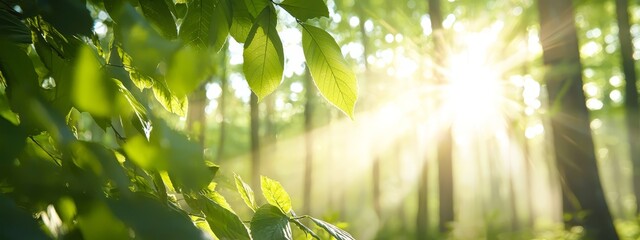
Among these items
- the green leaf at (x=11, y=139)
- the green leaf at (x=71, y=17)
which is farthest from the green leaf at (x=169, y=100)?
the green leaf at (x=11, y=139)

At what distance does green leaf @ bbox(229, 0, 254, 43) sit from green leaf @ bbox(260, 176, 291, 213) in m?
0.29

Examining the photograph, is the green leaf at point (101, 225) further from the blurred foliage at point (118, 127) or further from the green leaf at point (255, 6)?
the green leaf at point (255, 6)

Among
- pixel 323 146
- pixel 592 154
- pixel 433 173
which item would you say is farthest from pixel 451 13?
pixel 433 173

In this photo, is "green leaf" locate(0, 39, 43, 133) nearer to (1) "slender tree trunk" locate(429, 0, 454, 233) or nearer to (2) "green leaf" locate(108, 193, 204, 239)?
(2) "green leaf" locate(108, 193, 204, 239)

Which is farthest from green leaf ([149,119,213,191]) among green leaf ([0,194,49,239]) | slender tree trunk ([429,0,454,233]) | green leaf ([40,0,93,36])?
slender tree trunk ([429,0,454,233])

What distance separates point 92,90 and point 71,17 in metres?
0.18

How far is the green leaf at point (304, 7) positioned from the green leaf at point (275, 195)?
0.98 ft

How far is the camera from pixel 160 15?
3.30 ft

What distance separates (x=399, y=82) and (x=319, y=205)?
19.7 m

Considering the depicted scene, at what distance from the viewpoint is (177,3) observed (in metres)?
1.24

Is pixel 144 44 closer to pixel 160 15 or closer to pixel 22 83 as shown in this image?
pixel 22 83

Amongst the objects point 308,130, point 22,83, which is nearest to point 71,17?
point 22,83

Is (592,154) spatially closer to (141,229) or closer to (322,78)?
(322,78)

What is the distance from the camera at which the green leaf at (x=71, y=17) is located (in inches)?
23.5
